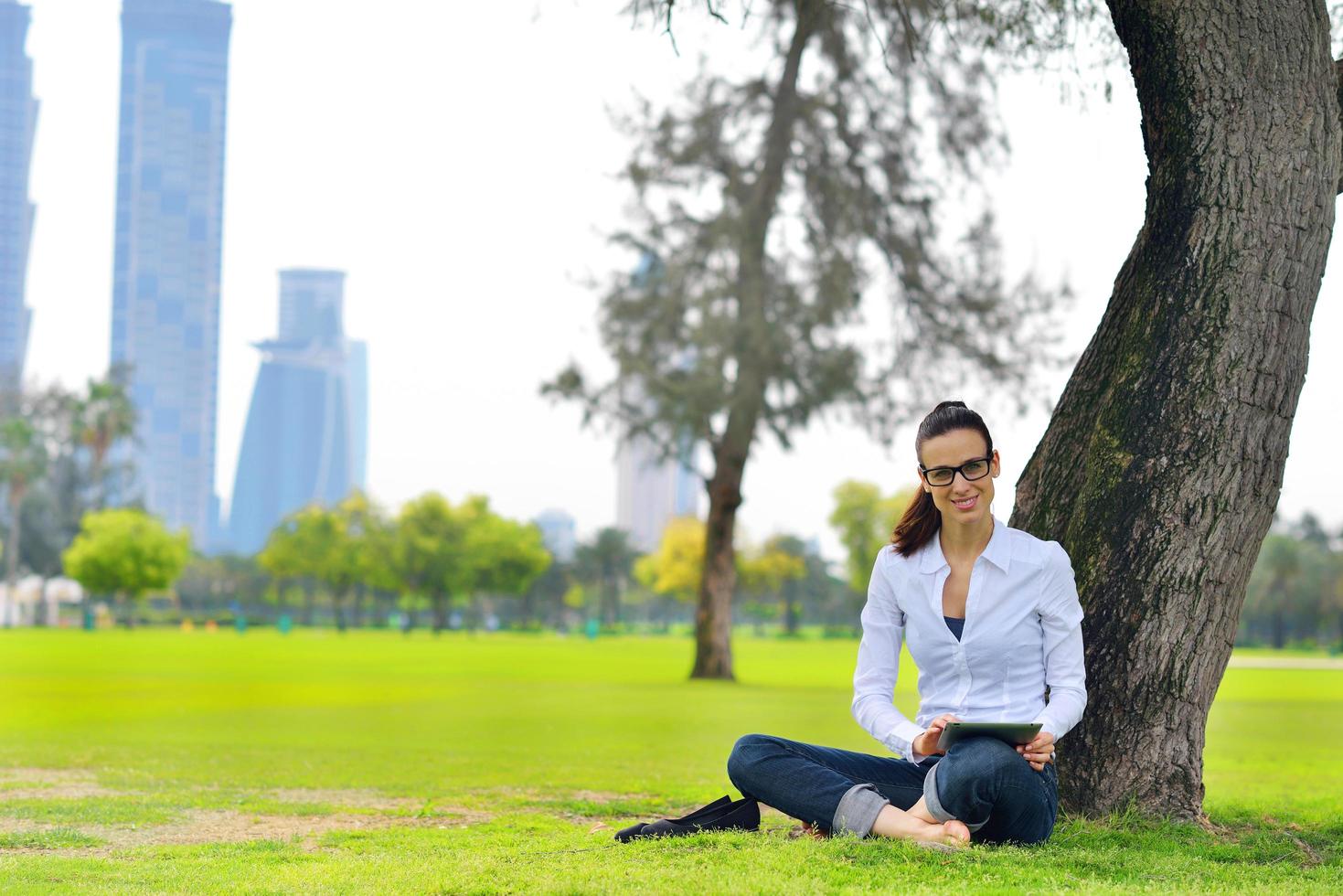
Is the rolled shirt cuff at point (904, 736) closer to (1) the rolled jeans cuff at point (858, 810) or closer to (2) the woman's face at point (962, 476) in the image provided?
(1) the rolled jeans cuff at point (858, 810)

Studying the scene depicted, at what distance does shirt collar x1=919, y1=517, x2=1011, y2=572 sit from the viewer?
4.86 meters

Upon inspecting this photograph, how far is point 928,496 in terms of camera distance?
508 cm

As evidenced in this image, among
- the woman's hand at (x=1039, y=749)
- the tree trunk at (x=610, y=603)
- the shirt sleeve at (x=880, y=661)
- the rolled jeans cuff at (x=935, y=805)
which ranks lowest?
the tree trunk at (x=610, y=603)

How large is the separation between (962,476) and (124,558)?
7610 cm

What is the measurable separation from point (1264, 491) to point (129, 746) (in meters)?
9.32

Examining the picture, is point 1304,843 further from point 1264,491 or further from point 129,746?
point 129,746

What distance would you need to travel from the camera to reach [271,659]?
32.4m

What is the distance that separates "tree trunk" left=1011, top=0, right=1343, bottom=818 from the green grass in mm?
507

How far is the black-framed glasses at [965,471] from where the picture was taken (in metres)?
4.83

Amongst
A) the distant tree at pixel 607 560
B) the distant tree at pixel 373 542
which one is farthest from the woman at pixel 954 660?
the distant tree at pixel 607 560

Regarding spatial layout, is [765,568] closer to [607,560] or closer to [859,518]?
[859,518]

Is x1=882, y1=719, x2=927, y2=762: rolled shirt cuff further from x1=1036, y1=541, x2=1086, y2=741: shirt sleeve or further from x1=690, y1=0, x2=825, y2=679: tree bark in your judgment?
x1=690, y1=0, x2=825, y2=679: tree bark

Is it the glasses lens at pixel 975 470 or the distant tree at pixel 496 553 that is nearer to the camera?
the glasses lens at pixel 975 470

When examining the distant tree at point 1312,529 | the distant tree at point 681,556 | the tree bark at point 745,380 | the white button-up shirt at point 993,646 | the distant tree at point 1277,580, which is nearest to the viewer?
the white button-up shirt at point 993,646
